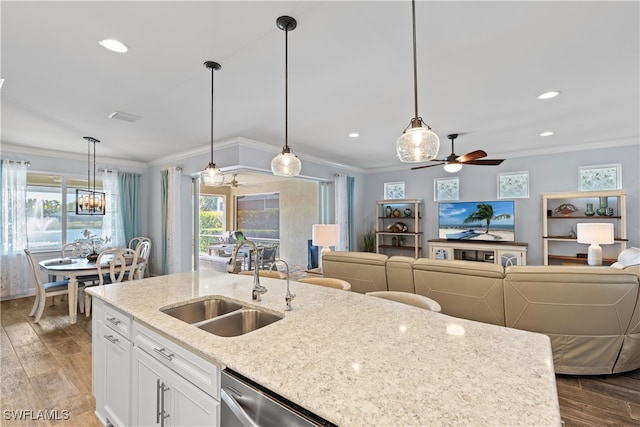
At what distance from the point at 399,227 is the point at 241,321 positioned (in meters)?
5.52

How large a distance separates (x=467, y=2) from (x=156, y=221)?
6.26 meters

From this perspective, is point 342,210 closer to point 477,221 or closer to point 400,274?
point 477,221

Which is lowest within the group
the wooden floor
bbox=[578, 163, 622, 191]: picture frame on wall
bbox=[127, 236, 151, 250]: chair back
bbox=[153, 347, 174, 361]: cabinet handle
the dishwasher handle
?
Answer: the wooden floor

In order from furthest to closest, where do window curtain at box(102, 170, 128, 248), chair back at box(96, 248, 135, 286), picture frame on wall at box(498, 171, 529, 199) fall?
Result: window curtain at box(102, 170, 128, 248) < picture frame on wall at box(498, 171, 529, 199) < chair back at box(96, 248, 135, 286)

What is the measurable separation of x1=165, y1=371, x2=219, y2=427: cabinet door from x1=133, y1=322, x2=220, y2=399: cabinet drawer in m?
0.03

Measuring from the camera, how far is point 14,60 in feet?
7.48

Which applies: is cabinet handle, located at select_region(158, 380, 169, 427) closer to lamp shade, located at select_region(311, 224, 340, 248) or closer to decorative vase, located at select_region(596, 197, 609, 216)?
lamp shade, located at select_region(311, 224, 340, 248)

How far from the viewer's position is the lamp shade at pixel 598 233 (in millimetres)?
4152

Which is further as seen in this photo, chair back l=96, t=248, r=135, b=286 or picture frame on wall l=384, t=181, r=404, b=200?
picture frame on wall l=384, t=181, r=404, b=200

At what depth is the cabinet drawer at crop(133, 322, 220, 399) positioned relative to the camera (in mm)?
1203

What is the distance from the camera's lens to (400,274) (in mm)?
3078

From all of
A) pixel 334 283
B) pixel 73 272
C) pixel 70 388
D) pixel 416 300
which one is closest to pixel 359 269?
pixel 334 283

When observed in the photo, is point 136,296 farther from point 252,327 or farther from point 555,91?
point 555,91

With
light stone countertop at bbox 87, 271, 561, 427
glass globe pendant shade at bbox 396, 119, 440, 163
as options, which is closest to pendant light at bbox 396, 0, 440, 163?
glass globe pendant shade at bbox 396, 119, 440, 163
